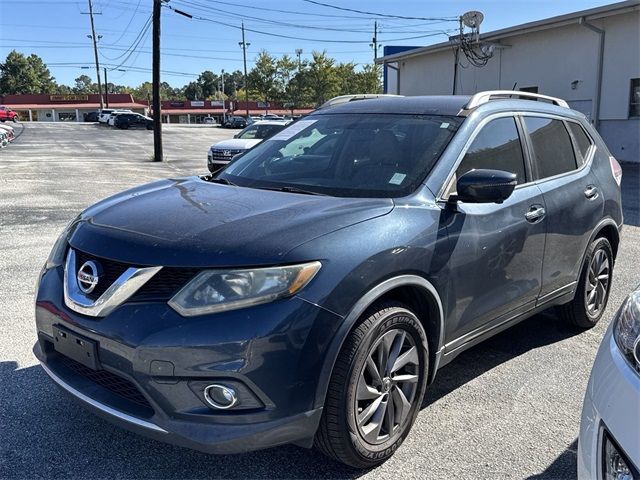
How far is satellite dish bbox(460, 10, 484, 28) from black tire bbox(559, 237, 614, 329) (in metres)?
18.6

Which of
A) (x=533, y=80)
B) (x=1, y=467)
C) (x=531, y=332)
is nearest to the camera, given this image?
(x=1, y=467)

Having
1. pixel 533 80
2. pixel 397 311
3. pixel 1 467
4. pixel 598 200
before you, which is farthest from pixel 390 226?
pixel 533 80

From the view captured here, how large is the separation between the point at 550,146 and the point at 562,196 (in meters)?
0.41

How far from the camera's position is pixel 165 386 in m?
2.31

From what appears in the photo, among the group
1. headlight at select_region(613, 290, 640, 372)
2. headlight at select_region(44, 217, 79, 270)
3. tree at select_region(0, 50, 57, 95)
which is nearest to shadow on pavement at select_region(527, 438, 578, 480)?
headlight at select_region(613, 290, 640, 372)

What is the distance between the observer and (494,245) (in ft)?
10.8

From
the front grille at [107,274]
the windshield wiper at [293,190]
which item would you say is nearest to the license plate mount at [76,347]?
the front grille at [107,274]

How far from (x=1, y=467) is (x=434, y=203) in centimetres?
245

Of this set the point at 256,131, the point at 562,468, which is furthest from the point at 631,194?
the point at 562,468

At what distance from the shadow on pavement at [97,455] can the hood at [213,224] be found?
1005mm

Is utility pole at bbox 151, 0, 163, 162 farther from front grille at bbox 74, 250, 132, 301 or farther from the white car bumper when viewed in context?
the white car bumper

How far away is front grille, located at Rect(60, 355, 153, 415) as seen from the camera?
244 cm

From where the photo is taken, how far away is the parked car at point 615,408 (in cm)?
174

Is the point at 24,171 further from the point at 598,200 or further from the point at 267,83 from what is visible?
the point at 267,83
